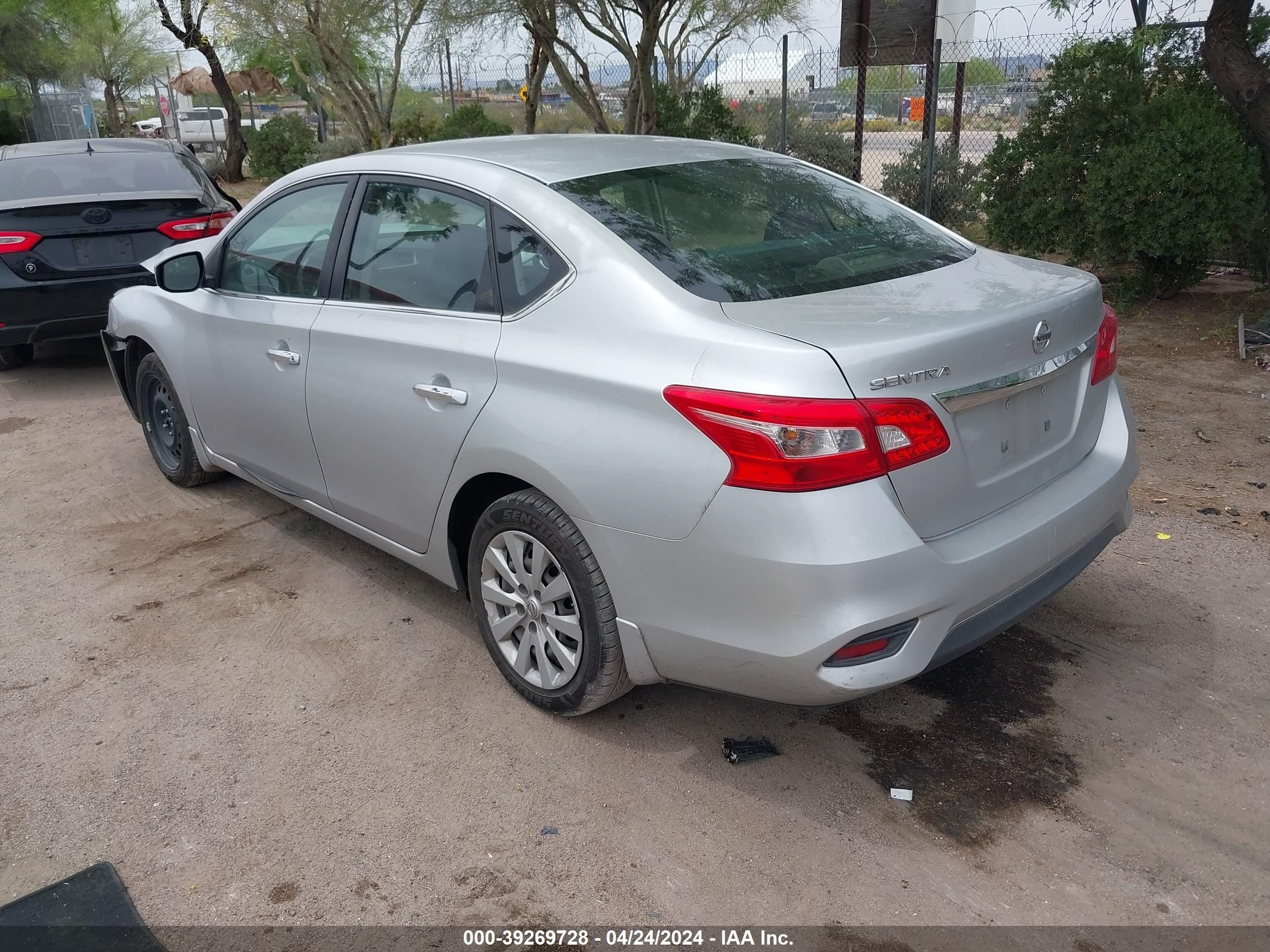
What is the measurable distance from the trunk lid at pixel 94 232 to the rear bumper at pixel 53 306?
0.18 ft

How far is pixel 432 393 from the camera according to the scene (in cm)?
339

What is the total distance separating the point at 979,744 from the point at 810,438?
4.28 ft

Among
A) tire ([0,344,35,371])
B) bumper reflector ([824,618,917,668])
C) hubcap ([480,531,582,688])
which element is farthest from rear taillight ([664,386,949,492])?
tire ([0,344,35,371])

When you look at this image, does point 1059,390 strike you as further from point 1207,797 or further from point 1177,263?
point 1177,263

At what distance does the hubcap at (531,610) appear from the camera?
3.19 m

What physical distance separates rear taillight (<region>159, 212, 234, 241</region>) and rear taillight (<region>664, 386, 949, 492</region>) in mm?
6006

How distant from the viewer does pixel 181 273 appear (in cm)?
462

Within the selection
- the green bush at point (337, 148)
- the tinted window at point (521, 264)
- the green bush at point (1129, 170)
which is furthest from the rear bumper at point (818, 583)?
the green bush at point (337, 148)

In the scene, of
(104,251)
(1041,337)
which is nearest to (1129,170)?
(1041,337)

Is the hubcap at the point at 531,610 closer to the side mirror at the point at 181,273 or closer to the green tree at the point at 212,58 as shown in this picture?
the side mirror at the point at 181,273

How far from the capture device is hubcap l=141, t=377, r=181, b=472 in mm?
5445

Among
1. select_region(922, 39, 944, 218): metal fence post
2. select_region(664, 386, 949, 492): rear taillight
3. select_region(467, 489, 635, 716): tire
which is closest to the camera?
select_region(664, 386, 949, 492): rear taillight

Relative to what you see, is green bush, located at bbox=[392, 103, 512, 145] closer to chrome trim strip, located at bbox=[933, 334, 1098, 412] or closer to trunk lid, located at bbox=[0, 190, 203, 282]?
trunk lid, located at bbox=[0, 190, 203, 282]

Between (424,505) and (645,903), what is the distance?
4.97 ft
